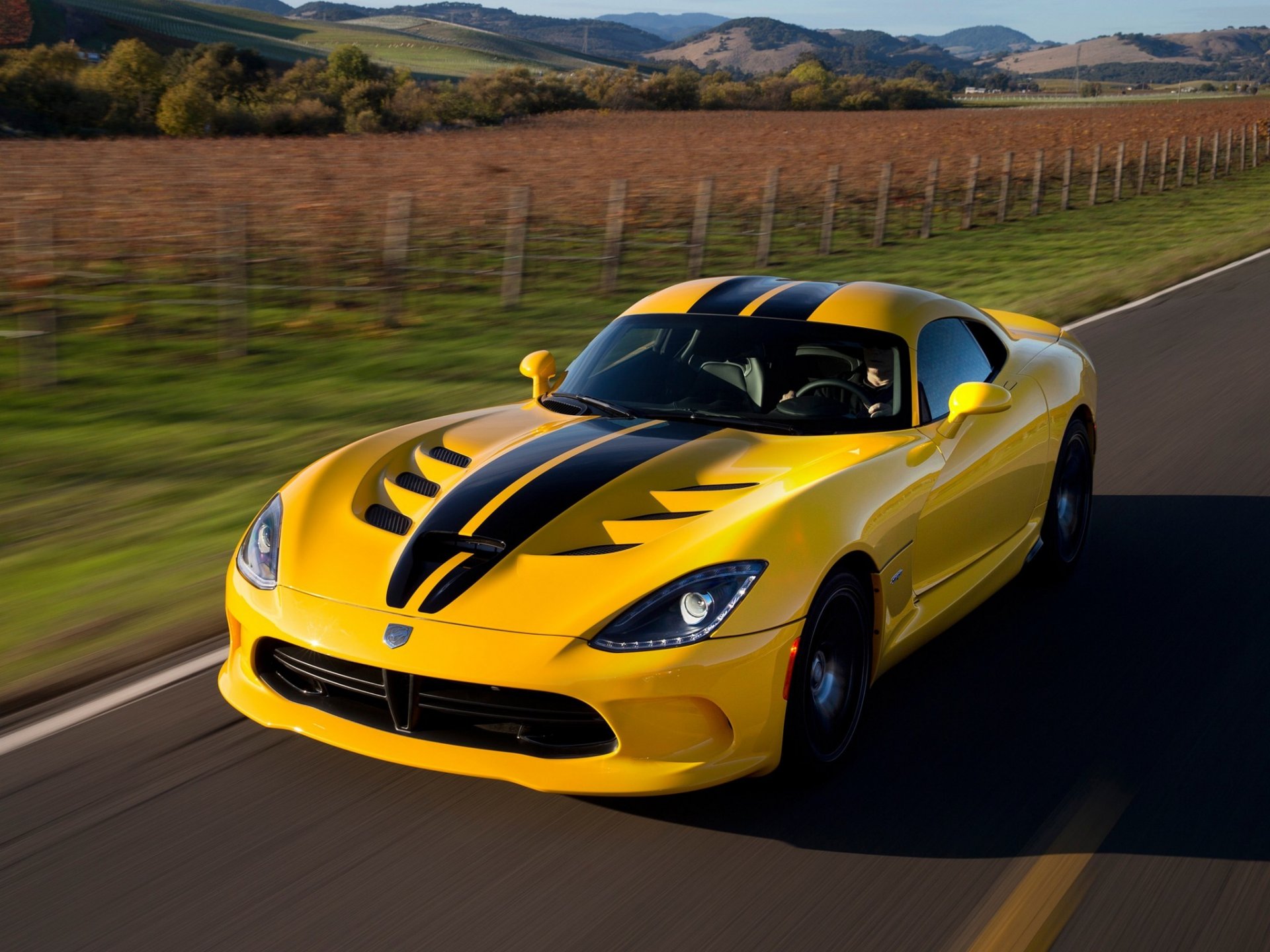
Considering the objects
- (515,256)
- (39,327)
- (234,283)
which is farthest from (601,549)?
(515,256)

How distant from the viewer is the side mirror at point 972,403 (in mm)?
4816

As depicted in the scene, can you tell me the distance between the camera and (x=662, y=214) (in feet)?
78.3

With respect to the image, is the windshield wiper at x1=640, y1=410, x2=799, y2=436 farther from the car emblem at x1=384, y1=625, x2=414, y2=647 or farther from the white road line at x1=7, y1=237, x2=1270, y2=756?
the white road line at x1=7, y1=237, x2=1270, y2=756

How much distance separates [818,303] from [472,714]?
2.48m

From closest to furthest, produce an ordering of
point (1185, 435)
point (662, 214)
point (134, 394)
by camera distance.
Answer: point (1185, 435) < point (134, 394) < point (662, 214)

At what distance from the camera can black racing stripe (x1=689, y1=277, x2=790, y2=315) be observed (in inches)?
212

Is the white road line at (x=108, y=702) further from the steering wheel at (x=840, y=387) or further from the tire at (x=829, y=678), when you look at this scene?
the steering wheel at (x=840, y=387)

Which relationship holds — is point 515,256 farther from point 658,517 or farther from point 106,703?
point 658,517

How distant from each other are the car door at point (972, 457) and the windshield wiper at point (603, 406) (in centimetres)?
109

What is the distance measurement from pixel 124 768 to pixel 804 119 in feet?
241

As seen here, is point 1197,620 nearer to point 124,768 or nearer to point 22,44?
point 124,768

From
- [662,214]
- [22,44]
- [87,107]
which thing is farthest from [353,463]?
[22,44]

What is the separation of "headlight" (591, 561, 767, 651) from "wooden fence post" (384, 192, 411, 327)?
10.3 metres

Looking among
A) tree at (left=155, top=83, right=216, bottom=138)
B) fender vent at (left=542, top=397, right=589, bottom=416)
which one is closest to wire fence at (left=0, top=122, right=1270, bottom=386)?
fender vent at (left=542, top=397, right=589, bottom=416)
